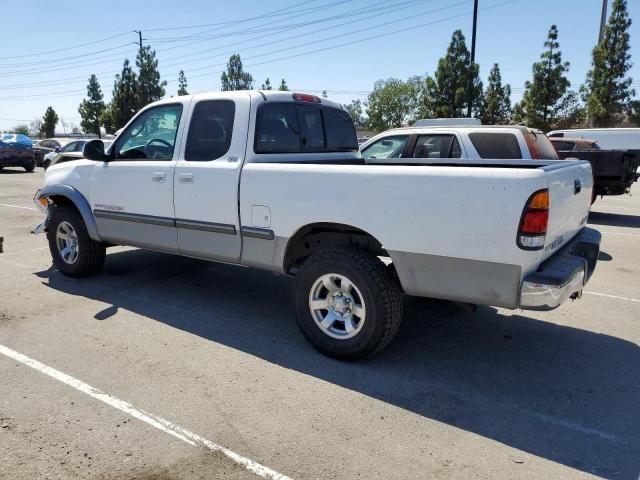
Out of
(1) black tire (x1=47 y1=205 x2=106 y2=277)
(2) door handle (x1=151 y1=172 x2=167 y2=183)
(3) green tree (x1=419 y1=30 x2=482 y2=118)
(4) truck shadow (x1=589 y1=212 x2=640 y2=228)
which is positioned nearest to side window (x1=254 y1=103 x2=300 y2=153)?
(2) door handle (x1=151 y1=172 x2=167 y2=183)

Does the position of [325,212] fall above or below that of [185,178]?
below

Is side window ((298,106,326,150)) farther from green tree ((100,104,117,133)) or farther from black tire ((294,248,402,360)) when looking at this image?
green tree ((100,104,117,133))

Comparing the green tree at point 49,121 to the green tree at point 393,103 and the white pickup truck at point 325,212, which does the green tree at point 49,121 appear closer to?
the green tree at point 393,103

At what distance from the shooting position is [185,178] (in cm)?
468

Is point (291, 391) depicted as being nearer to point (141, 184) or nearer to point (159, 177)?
point (159, 177)

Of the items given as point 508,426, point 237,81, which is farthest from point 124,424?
point 237,81

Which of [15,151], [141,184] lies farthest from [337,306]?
[15,151]

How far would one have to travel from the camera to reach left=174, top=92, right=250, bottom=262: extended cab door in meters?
4.41

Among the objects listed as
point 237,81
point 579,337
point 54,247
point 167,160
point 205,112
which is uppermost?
point 237,81

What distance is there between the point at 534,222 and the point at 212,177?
8.72 feet

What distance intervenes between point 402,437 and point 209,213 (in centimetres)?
255

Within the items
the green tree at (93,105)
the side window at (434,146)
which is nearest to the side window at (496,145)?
the side window at (434,146)

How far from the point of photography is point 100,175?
5.49 m

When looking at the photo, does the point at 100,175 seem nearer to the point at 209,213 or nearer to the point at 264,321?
the point at 209,213
